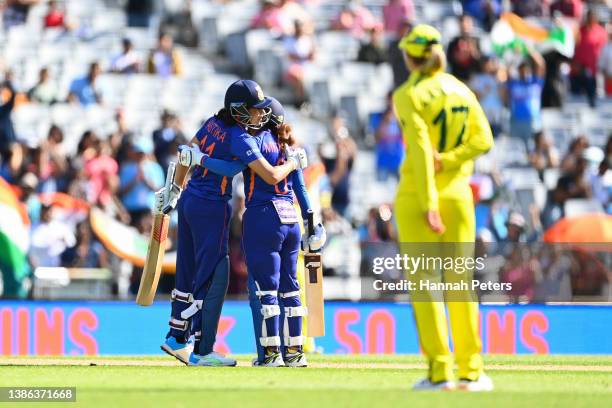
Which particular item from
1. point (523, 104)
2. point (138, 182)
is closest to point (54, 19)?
point (138, 182)

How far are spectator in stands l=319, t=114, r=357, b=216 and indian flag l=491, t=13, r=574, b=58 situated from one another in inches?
175

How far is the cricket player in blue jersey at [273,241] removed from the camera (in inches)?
553

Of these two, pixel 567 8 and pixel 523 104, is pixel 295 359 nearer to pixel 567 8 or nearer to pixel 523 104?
pixel 523 104

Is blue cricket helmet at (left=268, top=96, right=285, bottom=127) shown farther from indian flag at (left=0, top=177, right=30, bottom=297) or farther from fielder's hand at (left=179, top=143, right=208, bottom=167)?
indian flag at (left=0, top=177, right=30, bottom=297)

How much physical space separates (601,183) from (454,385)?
1198cm

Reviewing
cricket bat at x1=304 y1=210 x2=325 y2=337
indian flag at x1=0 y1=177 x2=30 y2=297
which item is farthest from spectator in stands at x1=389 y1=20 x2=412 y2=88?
cricket bat at x1=304 y1=210 x2=325 y2=337

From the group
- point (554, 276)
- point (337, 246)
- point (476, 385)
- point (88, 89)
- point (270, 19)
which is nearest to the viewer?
point (476, 385)

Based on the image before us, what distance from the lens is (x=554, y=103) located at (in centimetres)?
2614

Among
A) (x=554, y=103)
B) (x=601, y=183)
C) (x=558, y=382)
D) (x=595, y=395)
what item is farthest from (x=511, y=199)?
(x=595, y=395)

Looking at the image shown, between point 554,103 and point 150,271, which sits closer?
point 150,271

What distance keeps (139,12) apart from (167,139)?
5.29m

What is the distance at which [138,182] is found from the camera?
21672 mm

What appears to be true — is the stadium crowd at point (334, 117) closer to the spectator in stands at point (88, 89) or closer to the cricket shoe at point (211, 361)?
the spectator in stands at point (88, 89)

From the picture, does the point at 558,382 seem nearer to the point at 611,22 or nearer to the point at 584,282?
the point at 584,282
